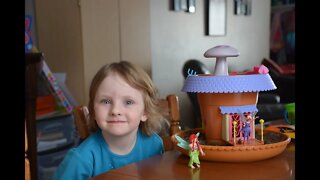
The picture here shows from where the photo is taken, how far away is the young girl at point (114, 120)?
36.5 inches

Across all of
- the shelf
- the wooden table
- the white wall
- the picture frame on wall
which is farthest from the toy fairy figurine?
the shelf

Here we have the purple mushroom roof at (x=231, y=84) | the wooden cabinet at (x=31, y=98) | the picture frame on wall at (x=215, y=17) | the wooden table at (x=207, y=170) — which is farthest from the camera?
the picture frame on wall at (x=215, y=17)

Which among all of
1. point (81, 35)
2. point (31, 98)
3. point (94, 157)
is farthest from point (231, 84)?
point (81, 35)

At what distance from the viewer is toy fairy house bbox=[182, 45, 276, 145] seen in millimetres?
900

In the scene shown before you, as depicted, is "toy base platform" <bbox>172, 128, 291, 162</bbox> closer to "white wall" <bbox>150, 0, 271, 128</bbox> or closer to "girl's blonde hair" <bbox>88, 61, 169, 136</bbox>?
"girl's blonde hair" <bbox>88, 61, 169, 136</bbox>

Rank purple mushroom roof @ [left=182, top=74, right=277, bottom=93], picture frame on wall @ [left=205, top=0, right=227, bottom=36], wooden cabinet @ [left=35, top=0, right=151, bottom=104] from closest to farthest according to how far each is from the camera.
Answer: purple mushroom roof @ [left=182, top=74, right=277, bottom=93], wooden cabinet @ [left=35, top=0, right=151, bottom=104], picture frame on wall @ [left=205, top=0, right=227, bottom=36]

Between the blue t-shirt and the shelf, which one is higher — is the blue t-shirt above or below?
below

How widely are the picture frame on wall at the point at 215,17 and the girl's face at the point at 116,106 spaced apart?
3.16 meters

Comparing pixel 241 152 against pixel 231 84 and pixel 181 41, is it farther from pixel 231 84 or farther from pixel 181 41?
pixel 181 41

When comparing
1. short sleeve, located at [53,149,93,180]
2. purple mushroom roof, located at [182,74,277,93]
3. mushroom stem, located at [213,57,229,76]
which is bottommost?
short sleeve, located at [53,149,93,180]

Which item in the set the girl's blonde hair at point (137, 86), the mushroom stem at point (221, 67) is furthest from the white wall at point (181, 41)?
the mushroom stem at point (221, 67)

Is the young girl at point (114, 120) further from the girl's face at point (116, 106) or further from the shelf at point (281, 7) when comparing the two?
the shelf at point (281, 7)

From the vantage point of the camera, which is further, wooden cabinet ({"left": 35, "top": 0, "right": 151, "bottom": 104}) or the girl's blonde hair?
wooden cabinet ({"left": 35, "top": 0, "right": 151, "bottom": 104})
